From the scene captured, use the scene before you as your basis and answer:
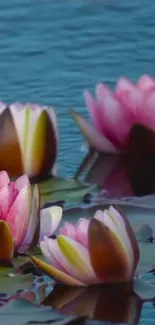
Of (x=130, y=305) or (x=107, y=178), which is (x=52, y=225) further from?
(x=107, y=178)

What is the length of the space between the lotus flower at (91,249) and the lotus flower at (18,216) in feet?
0.33

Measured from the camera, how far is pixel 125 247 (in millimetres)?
2146

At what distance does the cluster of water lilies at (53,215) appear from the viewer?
2.14 meters

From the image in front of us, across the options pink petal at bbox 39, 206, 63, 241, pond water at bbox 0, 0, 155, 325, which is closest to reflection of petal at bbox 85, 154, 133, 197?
pond water at bbox 0, 0, 155, 325

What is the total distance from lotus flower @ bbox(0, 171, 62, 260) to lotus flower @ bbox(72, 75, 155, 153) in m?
0.49

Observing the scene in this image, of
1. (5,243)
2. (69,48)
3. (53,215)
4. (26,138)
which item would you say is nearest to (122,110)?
(26,138)

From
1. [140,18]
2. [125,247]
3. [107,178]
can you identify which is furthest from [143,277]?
[140,18]

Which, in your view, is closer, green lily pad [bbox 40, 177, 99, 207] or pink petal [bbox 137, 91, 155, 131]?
green lily pad [bbox 40, 177, 99, 207]

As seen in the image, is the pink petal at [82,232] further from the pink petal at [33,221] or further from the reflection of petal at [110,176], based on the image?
the reflection of petal at [110,176]

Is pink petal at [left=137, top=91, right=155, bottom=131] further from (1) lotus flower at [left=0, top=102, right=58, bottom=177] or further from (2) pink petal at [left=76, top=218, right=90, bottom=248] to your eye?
(2) pink petal at [left=76, top=218, right=90, bottom=248]

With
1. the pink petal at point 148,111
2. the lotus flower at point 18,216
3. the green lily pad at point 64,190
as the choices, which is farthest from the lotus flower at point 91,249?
the pink petal at point 148,111

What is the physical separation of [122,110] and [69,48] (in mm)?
1150

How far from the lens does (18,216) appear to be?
2.24 metres

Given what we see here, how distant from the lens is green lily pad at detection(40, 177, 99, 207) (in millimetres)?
2553
